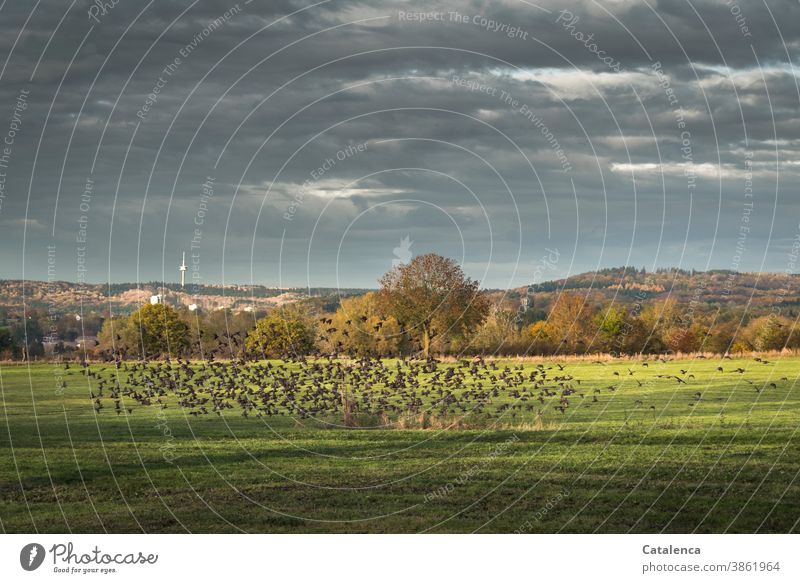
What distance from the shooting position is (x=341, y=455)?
2481 centimetres

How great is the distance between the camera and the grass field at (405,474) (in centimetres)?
1803

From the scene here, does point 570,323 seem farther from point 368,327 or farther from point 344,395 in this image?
point 344,395

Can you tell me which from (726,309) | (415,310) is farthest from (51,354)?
(726,309)

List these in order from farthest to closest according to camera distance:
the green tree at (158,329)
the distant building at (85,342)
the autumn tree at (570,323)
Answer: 1. the autumn tree at (570,323)
2. the green tree at (158,329)
3. the distant building at (85,342)

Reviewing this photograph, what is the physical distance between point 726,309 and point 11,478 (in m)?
86.0

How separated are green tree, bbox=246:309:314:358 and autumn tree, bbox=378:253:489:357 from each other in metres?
5.79

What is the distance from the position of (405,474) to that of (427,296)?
135ft

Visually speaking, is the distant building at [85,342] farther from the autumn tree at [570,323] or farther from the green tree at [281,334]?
the autumn tree at [570,323]

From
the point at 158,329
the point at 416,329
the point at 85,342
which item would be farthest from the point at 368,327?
the point at 85,342

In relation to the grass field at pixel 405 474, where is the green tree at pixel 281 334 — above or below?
above

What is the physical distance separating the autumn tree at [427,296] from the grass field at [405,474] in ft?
87.7

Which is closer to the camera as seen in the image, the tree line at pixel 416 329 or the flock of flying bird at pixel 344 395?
the flock of flying bird at pixel 344 395

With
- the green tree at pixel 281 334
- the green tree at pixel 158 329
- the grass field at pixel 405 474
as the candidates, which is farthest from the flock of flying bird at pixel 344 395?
the green tree at pixel 158 329

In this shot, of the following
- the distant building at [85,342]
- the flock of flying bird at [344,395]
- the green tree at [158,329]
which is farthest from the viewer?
the green tree at [158,329]
